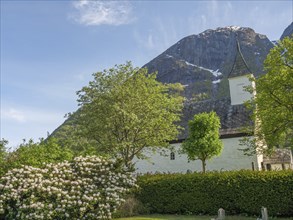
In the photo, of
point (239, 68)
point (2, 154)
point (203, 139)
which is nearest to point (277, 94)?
point (203, 139)

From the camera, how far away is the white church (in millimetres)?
33906

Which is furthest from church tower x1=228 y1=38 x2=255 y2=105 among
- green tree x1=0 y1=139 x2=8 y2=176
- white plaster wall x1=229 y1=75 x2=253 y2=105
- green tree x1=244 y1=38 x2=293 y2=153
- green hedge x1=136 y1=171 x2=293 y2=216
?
green tree x1=0 y1=139 x2=8 y2=176

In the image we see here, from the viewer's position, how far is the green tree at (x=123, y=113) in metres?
24.6

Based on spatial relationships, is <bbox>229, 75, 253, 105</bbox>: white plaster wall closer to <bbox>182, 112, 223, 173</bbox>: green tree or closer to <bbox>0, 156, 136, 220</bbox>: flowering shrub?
<bbox>182, 112, 223, 173</bbox>: green tree

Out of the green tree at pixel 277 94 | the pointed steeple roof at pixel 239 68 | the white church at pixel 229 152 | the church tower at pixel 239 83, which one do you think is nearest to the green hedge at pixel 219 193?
the green tree at pixel 277 94

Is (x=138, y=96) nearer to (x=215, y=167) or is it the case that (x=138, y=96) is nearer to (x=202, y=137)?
(x=202, y=137)

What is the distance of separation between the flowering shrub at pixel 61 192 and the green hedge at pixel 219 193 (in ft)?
8.00

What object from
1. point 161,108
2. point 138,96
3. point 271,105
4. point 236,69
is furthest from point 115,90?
point 236,69

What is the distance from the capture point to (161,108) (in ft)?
86.5

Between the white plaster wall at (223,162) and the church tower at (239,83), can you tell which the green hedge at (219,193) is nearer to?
the white plaster wall at (223,162)

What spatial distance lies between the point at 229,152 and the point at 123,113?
625 inches

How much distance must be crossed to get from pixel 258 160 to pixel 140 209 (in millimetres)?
19789

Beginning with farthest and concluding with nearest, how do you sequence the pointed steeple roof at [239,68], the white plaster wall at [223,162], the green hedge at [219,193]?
the pointed steeple roof at [239,68]
the white plaster wall at [223,162]
the green hedge at [219,193]

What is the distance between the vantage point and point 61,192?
1510cm
